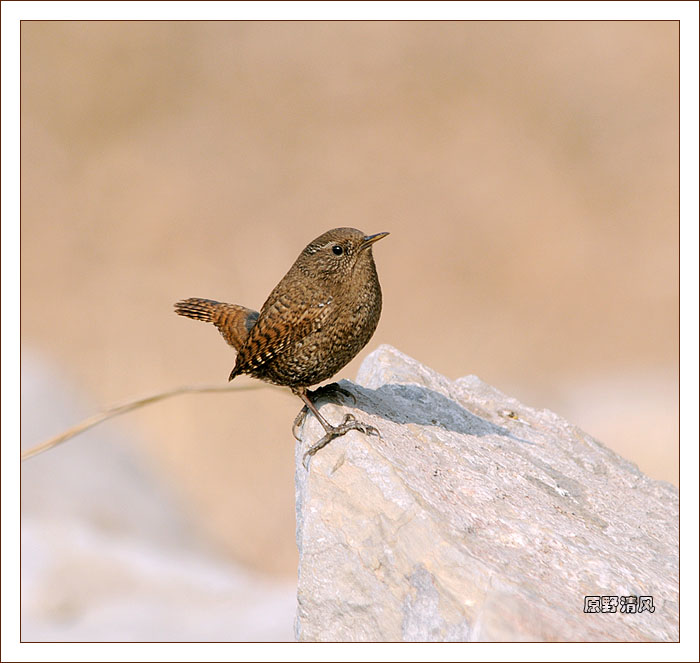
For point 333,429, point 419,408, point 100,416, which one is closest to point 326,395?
point 333,429

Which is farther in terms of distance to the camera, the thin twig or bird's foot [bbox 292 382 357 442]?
bird's foot [bbox 292 382 357 442]

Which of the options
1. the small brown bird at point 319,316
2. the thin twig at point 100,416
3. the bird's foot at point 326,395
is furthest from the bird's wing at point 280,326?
the thin twig at point 100,416

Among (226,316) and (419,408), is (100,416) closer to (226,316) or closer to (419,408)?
(226,316)

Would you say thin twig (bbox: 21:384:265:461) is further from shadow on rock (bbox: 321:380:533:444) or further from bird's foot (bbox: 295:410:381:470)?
shadow on rock (bbox: 321:380:533:444)

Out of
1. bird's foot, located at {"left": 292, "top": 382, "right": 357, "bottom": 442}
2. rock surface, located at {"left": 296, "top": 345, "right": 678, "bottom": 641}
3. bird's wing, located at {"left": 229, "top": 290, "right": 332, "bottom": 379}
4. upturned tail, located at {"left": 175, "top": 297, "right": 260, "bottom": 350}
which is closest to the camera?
rock surface, located at {"left": 296, "top": 345, "right": 678, "bottom": 641}

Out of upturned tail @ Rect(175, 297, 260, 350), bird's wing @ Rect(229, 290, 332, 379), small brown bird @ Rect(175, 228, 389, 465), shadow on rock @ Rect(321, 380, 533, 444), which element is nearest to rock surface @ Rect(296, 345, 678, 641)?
shadow on rock @ Rect(321, 380, 533, 444)

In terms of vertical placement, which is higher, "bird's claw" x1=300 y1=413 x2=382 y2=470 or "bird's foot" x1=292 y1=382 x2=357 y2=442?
"bird's foot" x1=292 y1=382 x2=357 y2=442
